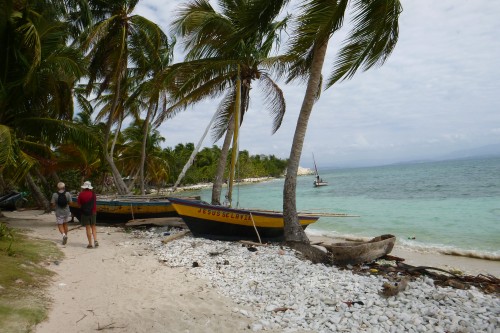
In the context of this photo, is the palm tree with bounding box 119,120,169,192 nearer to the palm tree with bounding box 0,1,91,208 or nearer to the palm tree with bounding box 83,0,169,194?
the palm tree with bounding box 83,0,169,194

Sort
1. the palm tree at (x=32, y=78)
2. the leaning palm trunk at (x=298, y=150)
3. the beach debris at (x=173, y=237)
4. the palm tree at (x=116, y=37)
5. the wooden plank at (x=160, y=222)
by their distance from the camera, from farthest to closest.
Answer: the palm tree at (x=116, y=37), the wooden plank at (x=160, y=222), the beach debris at (x=173, y=237), the palm tree at (x=32, y=78), the leaning palm trunk at (x=298, y=150)

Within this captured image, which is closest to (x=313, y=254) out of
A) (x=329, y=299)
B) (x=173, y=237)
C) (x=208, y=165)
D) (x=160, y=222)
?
(x=329, y=299)

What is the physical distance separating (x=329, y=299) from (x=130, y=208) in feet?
31.5

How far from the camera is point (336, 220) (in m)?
18.8

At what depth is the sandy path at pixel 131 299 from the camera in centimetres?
464

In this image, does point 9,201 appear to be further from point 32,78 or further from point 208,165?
Result: point 208,165

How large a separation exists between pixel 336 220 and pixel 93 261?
13.7 metres

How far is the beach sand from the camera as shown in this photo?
15.2 feet

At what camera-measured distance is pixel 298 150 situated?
8531 mm

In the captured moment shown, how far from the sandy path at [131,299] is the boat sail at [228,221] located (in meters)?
2.12

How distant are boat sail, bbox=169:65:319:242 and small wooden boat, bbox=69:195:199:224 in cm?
312

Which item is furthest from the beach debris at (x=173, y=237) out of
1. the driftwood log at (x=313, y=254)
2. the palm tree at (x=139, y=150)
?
the palm tree at (x=139, y=150)

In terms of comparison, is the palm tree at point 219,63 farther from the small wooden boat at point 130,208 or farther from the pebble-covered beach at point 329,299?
the pebble-covered beach at point 329,299

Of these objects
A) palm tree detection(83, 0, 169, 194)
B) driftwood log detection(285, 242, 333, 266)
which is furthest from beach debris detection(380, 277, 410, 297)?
palm tree detection(83, 0, 169, 194)
